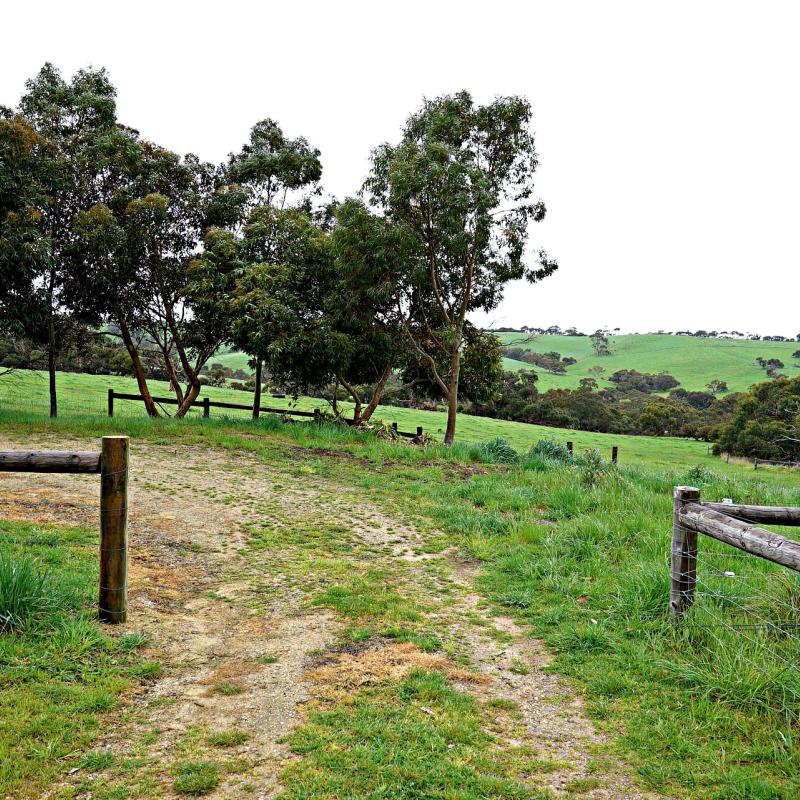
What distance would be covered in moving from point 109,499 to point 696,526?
187 inches

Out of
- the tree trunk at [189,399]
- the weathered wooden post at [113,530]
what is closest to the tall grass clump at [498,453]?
the weathered wooden post at [113,530]

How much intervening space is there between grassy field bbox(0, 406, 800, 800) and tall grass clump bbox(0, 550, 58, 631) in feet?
3.21

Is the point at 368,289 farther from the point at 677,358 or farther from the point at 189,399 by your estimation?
the point at 677,358

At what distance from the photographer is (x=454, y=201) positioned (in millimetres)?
15742

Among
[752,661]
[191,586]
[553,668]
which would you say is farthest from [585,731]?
[191,586]

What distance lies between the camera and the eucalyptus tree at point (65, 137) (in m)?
16.5

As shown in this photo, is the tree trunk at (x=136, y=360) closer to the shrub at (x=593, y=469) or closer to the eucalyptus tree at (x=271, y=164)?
the eucalyptus tree at (x=271, y=164)

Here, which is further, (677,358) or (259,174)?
(677,358)

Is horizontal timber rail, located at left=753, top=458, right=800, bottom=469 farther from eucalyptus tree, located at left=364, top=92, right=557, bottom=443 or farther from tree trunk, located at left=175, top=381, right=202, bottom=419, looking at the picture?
tree trunk, located at left=175, top=381, right=202, bottom=419

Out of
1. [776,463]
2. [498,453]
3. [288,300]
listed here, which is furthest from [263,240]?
[776,463]

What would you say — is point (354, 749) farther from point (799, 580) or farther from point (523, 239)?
point (523, 239)

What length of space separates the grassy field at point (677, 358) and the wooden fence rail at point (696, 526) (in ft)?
214

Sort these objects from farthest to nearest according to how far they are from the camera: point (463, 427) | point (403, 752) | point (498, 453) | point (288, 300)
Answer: point (463, 427) → point (288, 300) → point (498, 453) → point (403, 752)

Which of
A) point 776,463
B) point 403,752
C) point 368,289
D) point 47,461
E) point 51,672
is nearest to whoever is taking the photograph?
point 403,752
